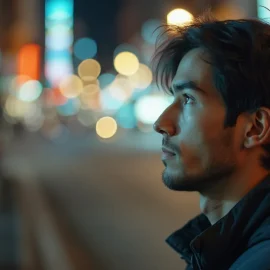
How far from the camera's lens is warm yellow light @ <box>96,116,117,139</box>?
2530 inches

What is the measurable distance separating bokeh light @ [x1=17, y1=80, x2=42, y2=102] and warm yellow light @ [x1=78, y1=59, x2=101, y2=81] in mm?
10647

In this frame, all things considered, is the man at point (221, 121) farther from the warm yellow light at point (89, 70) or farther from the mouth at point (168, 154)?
the warm yellow light at point (89, 70)

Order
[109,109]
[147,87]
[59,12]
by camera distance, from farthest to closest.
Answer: [109,109] → [59,12] → [147,87]

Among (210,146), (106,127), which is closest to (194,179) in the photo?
(210,146)

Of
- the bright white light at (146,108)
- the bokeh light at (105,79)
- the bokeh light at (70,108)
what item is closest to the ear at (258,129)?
the bright white light at (146,108)

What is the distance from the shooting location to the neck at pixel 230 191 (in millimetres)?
2492

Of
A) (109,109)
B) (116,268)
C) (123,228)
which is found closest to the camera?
(116,268)

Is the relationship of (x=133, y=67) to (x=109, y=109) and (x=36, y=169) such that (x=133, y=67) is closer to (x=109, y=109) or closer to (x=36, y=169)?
(x=109, y=109)

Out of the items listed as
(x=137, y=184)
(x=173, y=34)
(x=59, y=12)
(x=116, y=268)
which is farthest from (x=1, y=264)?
(x=59, y=12)

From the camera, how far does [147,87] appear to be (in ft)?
218

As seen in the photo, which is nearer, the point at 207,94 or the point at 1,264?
the point at 207,94

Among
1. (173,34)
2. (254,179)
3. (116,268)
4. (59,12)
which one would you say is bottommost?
(116,268)

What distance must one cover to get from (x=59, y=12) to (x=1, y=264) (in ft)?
209

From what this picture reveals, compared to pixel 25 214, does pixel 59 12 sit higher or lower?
higher
